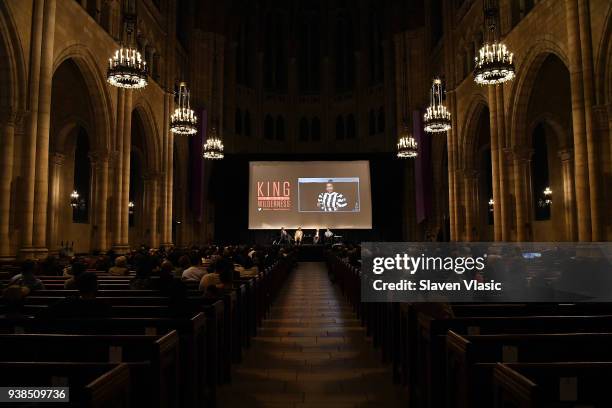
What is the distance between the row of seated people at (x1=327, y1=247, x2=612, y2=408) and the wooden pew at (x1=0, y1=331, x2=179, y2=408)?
1835 millimetres

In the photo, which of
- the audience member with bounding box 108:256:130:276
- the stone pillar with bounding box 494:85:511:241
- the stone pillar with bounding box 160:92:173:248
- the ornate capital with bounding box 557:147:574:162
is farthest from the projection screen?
the audience member with bounding box 108:256:130:276

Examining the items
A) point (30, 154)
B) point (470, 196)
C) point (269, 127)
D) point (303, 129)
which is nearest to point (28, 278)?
point (30, 154)

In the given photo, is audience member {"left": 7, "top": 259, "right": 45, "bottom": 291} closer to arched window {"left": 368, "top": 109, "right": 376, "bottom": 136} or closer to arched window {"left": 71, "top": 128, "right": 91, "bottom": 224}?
arched window {"left": 71, "top": 128, "right": 91, "bottom": 224}

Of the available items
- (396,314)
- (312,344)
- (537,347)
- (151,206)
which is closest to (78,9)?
(151,206)

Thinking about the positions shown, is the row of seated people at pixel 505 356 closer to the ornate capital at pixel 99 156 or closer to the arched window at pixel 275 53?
the ornate capital at pixel 99 156

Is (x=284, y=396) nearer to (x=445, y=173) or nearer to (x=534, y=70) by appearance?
(x=534, y=70)

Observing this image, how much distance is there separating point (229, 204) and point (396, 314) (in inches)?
961

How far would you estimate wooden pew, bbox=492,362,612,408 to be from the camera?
226 centimetres

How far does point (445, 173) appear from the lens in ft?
83.3

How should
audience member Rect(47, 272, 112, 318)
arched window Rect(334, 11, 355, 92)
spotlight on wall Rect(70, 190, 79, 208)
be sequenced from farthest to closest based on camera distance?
1. arched window Rect(334, 11, 355, 92)
2. spotlight on wall Rect(70, 190, 79, 208)
3. audience member Rect(47, 272, 112, 318)

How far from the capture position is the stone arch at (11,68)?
10.7 meters

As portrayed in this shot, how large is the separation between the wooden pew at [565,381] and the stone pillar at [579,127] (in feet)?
34.3

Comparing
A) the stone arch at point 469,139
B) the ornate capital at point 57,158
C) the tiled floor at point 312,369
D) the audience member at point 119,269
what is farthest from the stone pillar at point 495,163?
the ornate capital at point 57,158

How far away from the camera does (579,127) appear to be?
1146 cm
